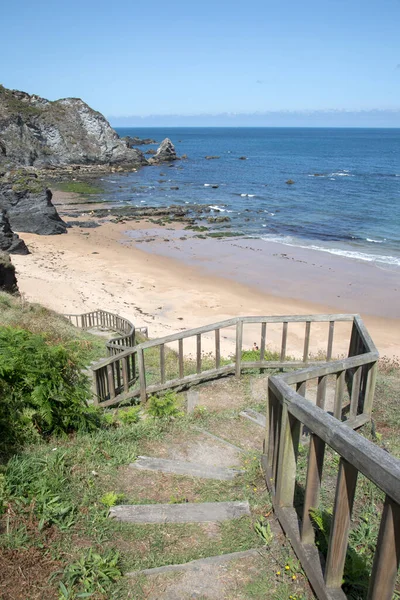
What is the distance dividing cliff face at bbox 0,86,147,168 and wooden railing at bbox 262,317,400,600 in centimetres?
7135

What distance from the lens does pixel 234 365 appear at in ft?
25.8

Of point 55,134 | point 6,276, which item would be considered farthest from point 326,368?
point 55,134

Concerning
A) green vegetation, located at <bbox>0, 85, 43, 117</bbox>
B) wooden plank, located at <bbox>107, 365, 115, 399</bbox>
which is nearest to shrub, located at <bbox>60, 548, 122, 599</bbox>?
wooden plank, located at <bbox>107, 365, 115, 399</bbox>

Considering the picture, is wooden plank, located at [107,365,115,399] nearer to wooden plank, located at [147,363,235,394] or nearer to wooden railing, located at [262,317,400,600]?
wooden plank, located at [147,363,235,394]

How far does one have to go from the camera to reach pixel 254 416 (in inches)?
245

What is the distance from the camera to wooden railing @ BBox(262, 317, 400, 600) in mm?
2203

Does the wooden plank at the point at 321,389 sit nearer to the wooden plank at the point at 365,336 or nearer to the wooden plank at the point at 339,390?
the wooden plank at the point at 339,390

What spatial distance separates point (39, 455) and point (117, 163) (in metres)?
83.4

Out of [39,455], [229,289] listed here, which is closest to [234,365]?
[39,455]

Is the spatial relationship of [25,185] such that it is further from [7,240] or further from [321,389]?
[321,389]

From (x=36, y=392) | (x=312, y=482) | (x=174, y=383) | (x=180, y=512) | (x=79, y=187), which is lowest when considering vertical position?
(x=79, y=187)

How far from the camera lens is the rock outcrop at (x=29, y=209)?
36.0 meters

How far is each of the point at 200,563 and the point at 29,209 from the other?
36.5 m

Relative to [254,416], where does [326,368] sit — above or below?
above
